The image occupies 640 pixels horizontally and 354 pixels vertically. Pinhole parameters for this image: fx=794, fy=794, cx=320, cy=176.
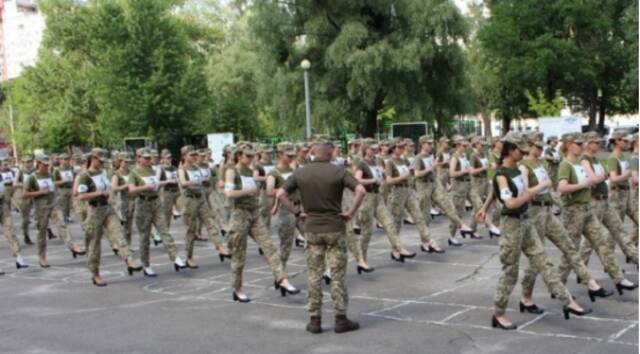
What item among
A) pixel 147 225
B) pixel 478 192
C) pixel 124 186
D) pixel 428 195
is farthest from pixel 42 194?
pixel 478 192

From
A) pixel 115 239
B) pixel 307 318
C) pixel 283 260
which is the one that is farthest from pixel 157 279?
pixel 307 318

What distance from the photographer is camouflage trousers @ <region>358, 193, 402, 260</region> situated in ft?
39.8

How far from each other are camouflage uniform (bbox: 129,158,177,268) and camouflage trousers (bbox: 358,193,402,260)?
3068mm

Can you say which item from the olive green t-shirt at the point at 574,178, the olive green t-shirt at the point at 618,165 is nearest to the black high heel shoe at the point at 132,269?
the olive green t-shirt at the point at 574,178

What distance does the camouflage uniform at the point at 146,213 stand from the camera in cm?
1255

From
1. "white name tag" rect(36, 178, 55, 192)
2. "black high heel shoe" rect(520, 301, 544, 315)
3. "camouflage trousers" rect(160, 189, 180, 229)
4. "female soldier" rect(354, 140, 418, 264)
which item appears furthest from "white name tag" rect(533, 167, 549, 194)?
"white name tag" rect(36, 178, 55, 192)

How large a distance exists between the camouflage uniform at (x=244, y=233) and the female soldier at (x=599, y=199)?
3.85 metres

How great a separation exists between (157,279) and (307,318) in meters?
3.98

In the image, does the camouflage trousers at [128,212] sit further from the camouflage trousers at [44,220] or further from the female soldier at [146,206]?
the camouflage trousers at [44,220]

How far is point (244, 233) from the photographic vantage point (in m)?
10.1

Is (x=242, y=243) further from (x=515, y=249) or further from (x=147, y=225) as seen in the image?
(x=515, y=249)

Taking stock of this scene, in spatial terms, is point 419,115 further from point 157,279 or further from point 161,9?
point 157,279

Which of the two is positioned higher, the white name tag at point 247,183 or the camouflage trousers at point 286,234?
the white name tag at point 247,183

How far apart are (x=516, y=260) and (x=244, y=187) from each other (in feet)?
12.3
